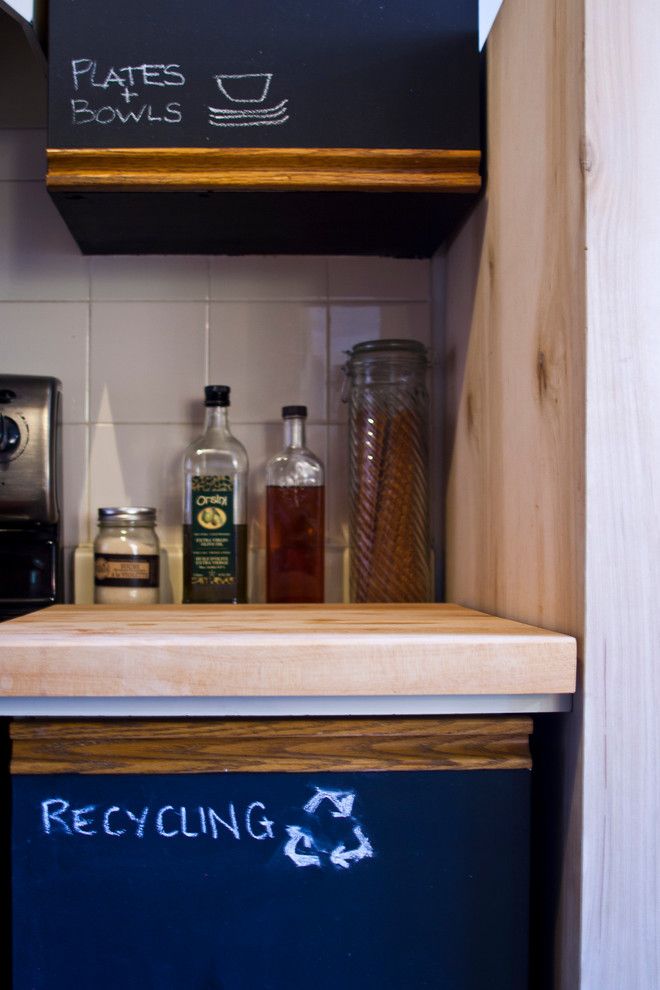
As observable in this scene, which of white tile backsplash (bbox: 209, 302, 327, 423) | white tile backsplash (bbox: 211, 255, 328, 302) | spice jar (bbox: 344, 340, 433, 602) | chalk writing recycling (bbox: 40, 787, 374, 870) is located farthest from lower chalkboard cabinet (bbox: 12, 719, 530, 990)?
white tile backsplash (bbox: 211, 255, 328, 302)

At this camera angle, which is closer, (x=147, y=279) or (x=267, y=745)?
(x=267, y=745)

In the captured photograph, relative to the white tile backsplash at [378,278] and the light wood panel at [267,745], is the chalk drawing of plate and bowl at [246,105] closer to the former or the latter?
the white tile backsplash at [378,278]

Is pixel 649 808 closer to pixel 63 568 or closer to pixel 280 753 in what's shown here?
pixel 280 753

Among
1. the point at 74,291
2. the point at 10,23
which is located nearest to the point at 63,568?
the point at 74,291

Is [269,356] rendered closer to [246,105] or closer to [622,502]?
[246,105]

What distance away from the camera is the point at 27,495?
42.6 inches

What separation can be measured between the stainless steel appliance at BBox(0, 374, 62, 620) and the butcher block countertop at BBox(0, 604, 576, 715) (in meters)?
0.40

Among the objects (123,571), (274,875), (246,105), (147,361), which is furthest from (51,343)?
(274,875)

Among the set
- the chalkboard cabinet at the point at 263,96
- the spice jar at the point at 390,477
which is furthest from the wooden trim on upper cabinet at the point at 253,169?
the spice jar at the point at 390,477

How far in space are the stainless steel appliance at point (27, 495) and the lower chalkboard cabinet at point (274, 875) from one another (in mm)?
449

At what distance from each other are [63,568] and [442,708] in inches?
27.7

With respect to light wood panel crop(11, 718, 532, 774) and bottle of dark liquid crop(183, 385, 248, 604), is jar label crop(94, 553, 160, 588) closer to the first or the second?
bottle of dark liquid crop(183, 385, 248, 604)

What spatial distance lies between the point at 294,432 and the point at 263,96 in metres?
0.44

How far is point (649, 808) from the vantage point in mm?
670
